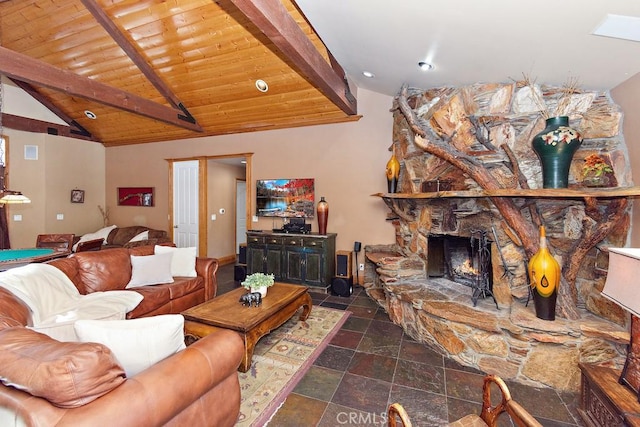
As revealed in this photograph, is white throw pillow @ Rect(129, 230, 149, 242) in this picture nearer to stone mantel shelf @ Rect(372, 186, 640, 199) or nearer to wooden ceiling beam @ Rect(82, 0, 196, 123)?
wooden ceiling beam @ Rect(82, 0, 196, 123)

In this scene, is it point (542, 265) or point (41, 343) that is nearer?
point (41, 343)

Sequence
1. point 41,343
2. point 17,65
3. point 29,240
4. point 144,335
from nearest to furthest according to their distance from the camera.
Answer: point 41,343 < point 144,335 < point 17,65 < point 29,240

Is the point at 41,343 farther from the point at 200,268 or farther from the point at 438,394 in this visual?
the point at 200,268

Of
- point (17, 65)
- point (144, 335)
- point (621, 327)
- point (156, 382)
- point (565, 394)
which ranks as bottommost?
point (565, 394)

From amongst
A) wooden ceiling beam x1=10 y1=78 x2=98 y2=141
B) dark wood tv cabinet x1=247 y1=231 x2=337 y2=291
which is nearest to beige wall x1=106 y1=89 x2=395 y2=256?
dark wood tv cabinet x1=247 y1=231 x2=337 y2=291

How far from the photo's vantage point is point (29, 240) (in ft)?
19.9

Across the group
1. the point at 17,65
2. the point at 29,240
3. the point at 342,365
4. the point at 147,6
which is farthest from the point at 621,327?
the point at 29,240

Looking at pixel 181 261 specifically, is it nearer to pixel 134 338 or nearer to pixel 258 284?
pixel 258 284

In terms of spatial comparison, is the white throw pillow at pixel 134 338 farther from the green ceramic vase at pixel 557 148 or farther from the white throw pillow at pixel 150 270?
the green ceramic vase at pixel 557 148

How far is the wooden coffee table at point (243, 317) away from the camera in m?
2.43

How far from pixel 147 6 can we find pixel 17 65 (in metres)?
1.63

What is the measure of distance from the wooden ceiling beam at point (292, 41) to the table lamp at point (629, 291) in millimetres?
2734

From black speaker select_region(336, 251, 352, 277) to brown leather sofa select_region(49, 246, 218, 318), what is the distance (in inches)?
77.2

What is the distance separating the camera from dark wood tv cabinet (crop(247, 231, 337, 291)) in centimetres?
463
